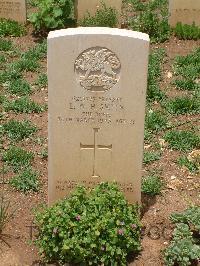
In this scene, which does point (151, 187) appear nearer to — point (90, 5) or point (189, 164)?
point (189, 164)

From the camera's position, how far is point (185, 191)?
226 inches

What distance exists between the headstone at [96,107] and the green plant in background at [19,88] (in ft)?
8.38

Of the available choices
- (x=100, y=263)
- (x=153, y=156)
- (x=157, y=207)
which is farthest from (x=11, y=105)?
(x=100, y=263)

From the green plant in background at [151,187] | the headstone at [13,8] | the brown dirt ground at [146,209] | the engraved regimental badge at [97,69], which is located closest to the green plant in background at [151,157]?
the brown dirt ground at [146,209]

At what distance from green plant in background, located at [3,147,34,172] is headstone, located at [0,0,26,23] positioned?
3.79 m

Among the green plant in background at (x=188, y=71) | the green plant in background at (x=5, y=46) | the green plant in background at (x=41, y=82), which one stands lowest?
the green plant in background at (x=41, y=82)

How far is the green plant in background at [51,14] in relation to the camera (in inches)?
351

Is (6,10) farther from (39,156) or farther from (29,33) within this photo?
(39,156)

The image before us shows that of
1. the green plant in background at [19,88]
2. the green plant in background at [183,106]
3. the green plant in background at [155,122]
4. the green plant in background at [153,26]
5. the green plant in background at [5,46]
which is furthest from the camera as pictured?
the green plant in background at [153,26]

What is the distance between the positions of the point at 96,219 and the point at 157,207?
980mm

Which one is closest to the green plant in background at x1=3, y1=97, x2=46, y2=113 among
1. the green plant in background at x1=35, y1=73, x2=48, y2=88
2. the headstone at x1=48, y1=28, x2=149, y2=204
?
the green plant in background at x1=35, y1=73, x2=48, y2=88

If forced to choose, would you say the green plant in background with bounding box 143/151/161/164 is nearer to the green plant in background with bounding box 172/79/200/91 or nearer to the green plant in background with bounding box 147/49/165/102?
the green plant in background with bounding box 147/49/165/102

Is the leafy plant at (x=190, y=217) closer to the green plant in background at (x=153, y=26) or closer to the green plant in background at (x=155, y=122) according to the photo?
the green plant in background at (x=155, y=122)

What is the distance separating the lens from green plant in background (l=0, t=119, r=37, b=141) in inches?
258
